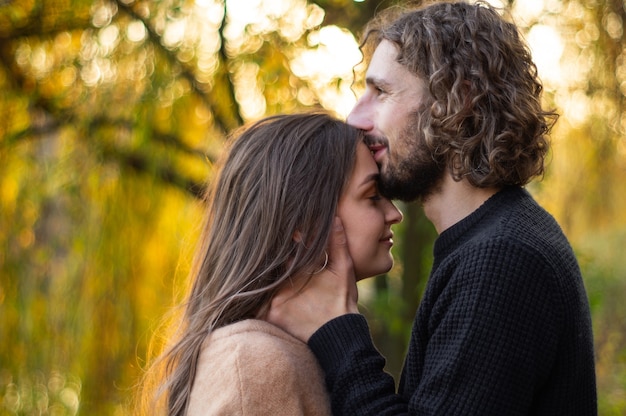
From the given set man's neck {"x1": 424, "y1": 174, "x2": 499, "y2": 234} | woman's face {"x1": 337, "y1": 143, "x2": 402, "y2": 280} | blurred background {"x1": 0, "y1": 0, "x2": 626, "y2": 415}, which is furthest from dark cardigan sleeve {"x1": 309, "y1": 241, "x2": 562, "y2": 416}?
blurred background {"x1": 0, "y1": 0, "x2": 626, "y2": 415}

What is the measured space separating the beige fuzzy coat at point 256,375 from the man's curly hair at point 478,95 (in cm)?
57

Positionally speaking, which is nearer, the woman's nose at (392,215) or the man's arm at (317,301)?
the man's arm at (317,301)

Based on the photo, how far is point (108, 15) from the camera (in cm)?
328

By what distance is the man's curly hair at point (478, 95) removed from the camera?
6.55 ft

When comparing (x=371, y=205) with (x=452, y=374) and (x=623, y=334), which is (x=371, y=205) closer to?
(x=452, y=374)

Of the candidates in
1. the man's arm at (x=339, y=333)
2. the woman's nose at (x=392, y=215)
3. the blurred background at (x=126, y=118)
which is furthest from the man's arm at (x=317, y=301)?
the blurred background at (x=126, y=118)

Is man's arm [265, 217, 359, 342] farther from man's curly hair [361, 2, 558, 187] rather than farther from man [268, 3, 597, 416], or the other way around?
man's curly hair [361, 2, 558, 187]

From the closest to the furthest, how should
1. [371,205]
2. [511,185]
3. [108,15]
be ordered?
[511,185] → [371,205] → [108,15]

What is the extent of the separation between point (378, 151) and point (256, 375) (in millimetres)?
683

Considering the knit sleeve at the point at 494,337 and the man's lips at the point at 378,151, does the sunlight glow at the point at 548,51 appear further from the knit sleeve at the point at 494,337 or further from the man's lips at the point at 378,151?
the knit sleeve at the point at 494,337

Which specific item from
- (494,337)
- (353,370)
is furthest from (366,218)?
(494,337)

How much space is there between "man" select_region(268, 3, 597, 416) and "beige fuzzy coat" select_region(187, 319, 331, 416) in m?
0.05

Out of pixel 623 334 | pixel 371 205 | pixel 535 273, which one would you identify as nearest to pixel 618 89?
pixel 623 334

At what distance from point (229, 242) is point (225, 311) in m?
0.19
